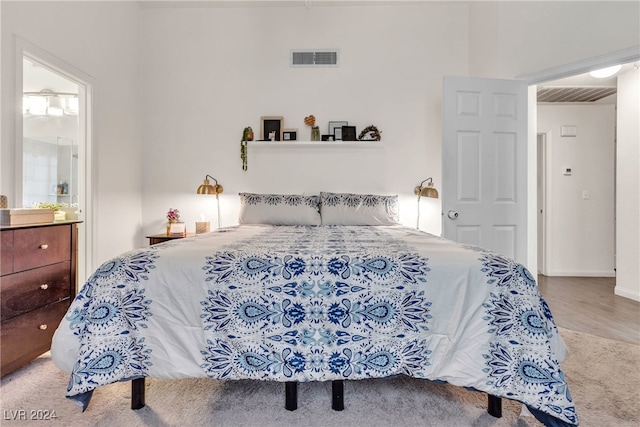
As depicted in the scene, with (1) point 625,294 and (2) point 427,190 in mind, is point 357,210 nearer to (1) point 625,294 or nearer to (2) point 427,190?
(2) point 427,190

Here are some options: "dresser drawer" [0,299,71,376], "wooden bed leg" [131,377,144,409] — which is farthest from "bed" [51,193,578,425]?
"dresser drawer" [0,299,71,376]

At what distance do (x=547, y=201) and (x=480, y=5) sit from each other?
2.72 m

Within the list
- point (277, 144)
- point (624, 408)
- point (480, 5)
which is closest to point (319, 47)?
point (277, 144)

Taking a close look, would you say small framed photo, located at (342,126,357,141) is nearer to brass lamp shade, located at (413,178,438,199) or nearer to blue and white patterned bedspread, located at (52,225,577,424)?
brass lamp shade, located at (413,178,438,199)

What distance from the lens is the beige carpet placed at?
1406 millimetres

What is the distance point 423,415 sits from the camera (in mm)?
1454

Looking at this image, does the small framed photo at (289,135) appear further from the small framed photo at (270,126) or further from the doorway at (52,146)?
the doorway at (52,146)

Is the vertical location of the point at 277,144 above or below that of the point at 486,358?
above

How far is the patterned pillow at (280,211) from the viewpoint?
3.06 metres

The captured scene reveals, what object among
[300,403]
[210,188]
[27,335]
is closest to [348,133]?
[210,188]

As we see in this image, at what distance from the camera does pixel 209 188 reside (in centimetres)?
339

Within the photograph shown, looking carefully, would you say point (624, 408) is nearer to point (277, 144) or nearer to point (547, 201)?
point (277, 144)

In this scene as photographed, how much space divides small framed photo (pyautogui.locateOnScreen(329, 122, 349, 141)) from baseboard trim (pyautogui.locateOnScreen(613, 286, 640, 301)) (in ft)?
11.4

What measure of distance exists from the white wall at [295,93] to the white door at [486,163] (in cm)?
85
